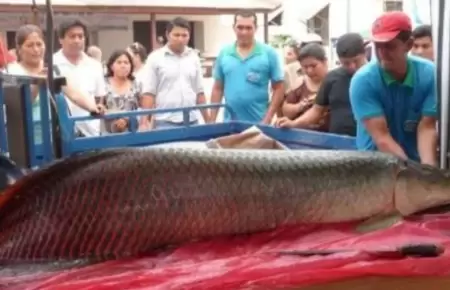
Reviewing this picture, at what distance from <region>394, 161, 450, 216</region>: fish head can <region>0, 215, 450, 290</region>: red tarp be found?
0.14 m

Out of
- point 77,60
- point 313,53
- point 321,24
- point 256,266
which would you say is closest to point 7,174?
point 256,266

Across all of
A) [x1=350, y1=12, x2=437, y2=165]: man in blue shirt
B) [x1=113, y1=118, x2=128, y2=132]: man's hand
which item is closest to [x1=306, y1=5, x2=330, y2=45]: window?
[x1=113, y1=118, x2=128, y2=132]: man's hand

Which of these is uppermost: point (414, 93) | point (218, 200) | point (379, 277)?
point (414, 93)

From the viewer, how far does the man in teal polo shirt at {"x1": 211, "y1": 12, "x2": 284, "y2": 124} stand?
4742mm

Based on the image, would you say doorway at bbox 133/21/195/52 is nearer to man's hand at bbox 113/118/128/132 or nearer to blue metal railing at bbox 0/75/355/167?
blue metal railing at bbox 0/75/355/167

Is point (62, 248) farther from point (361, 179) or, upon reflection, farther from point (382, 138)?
point (382, 138)

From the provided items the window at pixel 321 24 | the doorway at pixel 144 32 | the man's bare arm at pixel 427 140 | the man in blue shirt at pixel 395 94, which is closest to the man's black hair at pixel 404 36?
the man in blue shirt at pixel 395 94

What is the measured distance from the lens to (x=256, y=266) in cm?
172

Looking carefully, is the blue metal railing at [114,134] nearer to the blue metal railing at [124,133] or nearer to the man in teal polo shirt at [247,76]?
the blue metal railing at [124,133]

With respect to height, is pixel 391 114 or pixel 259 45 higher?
pixel 259 45

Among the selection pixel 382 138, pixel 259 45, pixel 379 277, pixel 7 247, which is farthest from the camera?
pixel 259 45

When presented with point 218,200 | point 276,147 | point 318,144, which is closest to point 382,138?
point 276,147

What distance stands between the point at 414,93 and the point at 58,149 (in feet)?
4.30

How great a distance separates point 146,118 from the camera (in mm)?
4539
